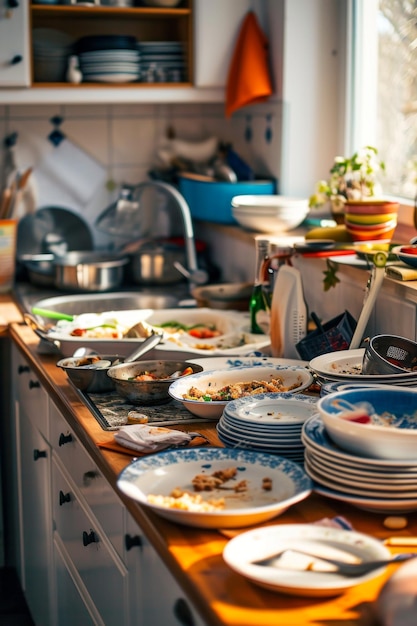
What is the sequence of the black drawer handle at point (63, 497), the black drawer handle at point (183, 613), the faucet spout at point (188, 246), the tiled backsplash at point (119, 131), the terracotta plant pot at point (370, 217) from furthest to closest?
the tiled backsplash at point (119, 131) < the faucet spout at point (188, 246) < the terracotta plant pot at point (370, 217) < the black drawer handle at point (63, 497) < the black drawer handle at point (183, 613)

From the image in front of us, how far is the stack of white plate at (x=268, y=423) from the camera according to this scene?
1496mm

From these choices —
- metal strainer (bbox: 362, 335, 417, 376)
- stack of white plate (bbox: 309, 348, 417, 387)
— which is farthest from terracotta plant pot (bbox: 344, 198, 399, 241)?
metal strainer (bbox: 362, 335, 417, 376)

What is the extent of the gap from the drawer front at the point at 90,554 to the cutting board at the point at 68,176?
150 cm

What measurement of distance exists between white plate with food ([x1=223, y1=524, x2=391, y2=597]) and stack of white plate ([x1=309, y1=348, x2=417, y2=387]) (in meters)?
0.45

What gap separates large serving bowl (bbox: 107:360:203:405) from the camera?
6.06ft

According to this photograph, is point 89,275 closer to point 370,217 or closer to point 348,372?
point 370,217

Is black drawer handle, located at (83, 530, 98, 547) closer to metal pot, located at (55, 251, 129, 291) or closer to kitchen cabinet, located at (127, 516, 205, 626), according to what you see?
kitchen cabinet, located at (127, 516, 205, 626)

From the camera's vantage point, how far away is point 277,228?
2.86 m

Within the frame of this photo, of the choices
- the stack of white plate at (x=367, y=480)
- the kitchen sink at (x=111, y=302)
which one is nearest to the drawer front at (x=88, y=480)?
the stack of white plate at (x=367, y=480)

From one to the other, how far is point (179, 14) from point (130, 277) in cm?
90

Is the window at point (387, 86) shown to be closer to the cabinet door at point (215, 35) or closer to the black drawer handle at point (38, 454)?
the cabinet door at point (215, 35)

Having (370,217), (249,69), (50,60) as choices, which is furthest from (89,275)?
(370,217)

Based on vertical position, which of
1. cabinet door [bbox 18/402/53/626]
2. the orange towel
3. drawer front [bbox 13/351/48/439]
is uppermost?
the orange towel

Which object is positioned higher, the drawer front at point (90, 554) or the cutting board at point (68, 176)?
the cutting board at point (68, 176)
